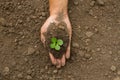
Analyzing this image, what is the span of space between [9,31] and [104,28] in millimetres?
631

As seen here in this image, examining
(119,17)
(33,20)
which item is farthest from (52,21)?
(119,17)

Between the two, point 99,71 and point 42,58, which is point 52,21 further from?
point 99,71

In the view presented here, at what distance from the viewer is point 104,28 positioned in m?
2.31

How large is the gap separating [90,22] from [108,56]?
27cm

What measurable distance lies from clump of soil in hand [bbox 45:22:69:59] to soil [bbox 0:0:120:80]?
0.07 metres

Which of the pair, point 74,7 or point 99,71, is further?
point 74,7

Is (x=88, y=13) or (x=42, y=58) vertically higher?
(x=88, y=13)

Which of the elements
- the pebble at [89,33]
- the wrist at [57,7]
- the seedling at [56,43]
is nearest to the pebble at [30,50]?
the seedling at [56,43]

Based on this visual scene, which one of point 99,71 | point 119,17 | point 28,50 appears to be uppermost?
point 119,17

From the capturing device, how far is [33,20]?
2299 millimetres

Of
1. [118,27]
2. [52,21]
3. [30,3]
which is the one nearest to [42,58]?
[52,21]

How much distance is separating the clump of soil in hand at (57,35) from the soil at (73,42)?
7cm

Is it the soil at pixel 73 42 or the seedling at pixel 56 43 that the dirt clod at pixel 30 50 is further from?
the seedling at pixel 56 43

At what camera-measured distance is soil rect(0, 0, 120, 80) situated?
7.07ft
